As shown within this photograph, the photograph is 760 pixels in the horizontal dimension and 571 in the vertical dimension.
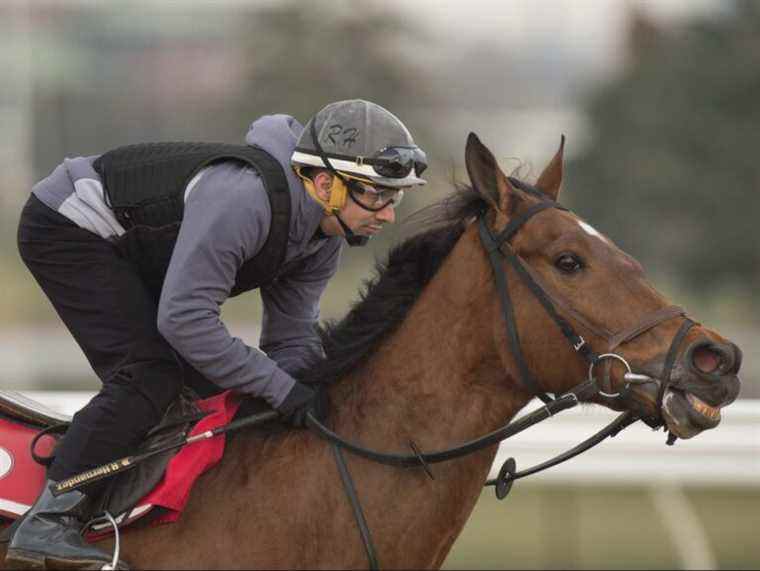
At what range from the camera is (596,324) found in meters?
3.96

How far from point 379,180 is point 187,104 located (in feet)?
46.0

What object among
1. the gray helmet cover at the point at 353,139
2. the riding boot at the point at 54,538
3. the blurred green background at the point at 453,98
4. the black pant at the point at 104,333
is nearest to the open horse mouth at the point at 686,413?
the gray helmet cover at the point at 353,139

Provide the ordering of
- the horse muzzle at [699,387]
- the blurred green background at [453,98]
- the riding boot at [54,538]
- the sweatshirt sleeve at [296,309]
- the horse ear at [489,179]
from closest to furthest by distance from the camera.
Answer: the horse muzzle at [699,387] → the riding boot at [54,538] → the horse ear at [489,179] → the sweatshirt sleeve at [296,309] → the blurred green background at [453,98]

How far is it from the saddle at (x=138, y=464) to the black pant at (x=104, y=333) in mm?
79

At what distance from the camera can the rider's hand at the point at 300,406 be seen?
4.12 meters

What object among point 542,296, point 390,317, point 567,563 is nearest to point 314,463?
point 390,317

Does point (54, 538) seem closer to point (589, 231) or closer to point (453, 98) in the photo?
point (589, 231)

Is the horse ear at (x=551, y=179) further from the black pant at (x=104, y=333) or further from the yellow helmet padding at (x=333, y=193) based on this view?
the black pant at (x=104, y=333)

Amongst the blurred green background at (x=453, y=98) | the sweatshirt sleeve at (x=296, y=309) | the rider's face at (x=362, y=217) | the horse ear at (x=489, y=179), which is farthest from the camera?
the blurred green background at (x=453, y=98)

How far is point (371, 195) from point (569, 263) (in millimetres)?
614

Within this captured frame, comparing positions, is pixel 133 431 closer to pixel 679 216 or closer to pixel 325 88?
pixel 325 88

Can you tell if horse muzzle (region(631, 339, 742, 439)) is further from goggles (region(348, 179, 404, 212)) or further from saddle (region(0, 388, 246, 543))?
saddle (region(0, 388, 246, 543))

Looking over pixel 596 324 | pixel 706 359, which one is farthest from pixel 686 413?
pixel 596 324

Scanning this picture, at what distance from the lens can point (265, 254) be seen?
4.14m
